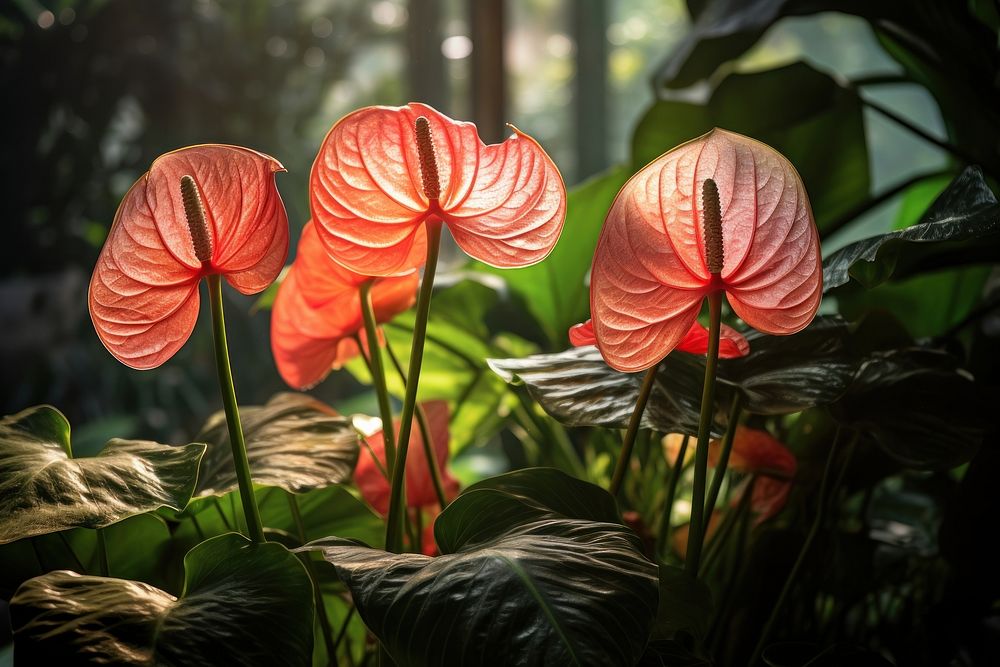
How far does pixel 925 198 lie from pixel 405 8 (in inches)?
32.5

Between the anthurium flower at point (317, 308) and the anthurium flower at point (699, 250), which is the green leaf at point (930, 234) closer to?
the anthurium flower at point (699, 250)

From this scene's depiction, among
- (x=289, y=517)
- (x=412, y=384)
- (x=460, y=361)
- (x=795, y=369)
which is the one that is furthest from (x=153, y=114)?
(x=795, y=369)

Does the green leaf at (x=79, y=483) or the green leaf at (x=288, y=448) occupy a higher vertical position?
the green leaf at (x=79, y=483)

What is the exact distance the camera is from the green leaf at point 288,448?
462mm

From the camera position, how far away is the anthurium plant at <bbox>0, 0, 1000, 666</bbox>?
0.34 meters

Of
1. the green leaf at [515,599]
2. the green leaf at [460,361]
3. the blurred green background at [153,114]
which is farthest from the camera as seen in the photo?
the blurred green background at [153,114]

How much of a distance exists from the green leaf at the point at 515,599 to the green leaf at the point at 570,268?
506mm

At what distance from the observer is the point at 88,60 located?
0.92 m

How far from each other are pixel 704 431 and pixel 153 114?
2.74 ft

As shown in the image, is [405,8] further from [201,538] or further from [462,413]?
[201,538]

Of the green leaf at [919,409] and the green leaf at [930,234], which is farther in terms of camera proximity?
the green leaf at [919,409]

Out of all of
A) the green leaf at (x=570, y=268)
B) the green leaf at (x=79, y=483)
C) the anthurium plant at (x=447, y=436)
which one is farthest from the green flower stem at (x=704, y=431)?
the green leaf at (x=570, y=268)

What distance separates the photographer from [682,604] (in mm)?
413

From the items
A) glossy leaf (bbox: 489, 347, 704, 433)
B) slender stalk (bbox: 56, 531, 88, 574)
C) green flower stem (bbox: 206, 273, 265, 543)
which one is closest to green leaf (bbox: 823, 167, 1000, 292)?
glossy leaf (bbox: 489, 347, 704, 433)
